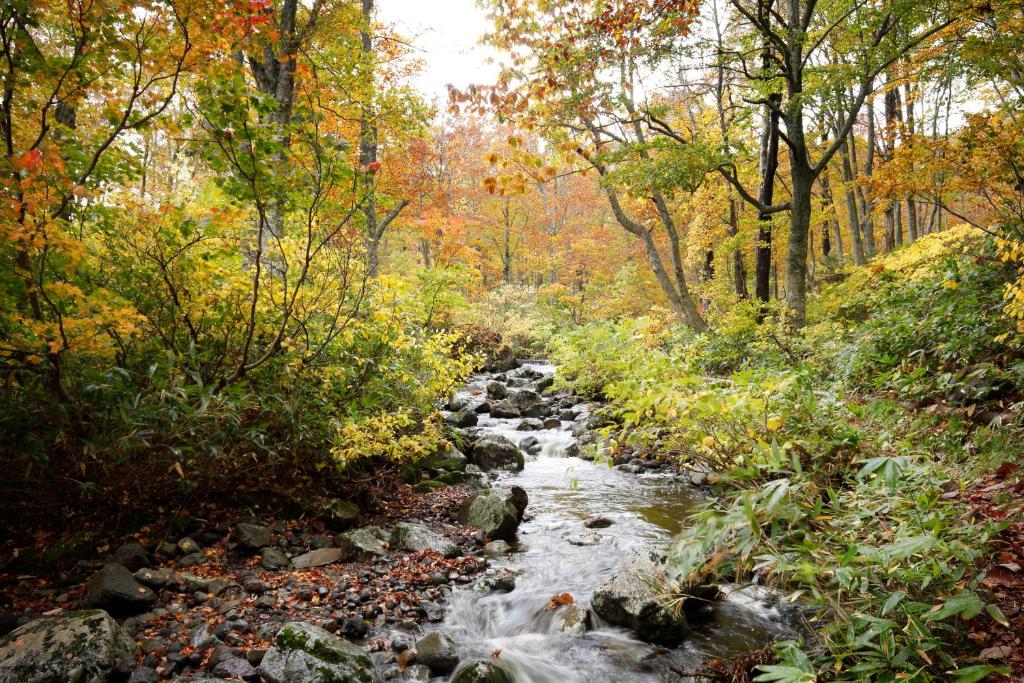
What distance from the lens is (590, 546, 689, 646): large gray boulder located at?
12.3 feet

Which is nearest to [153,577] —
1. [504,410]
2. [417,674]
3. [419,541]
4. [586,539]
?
[417,674]

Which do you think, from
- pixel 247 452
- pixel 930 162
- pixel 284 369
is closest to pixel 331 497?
pixel 247 452

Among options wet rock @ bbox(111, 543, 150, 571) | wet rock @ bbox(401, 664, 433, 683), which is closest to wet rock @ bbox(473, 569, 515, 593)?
wet rock @ bbox(401, 664, 433, 683)

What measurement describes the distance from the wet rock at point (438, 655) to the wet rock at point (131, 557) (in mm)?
2213

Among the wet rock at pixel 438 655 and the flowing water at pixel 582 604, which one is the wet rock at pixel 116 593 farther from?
the flowing water at pixel 582 604

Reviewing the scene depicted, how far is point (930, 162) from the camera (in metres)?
9.12

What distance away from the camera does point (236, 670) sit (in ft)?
9.91

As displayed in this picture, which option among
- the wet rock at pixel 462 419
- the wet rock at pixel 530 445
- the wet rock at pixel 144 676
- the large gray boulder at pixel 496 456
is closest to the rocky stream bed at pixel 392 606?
the wet rock at pixel 144 676

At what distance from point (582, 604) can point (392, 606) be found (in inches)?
62.0

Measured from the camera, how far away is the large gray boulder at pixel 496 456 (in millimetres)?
8008

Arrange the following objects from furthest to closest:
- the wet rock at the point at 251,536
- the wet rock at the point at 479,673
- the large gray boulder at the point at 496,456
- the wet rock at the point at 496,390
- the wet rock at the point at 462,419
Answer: the wet rock at the point at 496,390, the wet rock at the point at 462,419, the large gray boulder at the point at 496,456, the wet rock at the point at 251,536, the wet rock at the point at 479,673

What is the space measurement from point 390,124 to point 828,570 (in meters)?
8.57

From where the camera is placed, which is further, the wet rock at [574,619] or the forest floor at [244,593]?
the wet rock at [574,619]

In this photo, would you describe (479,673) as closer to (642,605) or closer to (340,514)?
(642,605)
